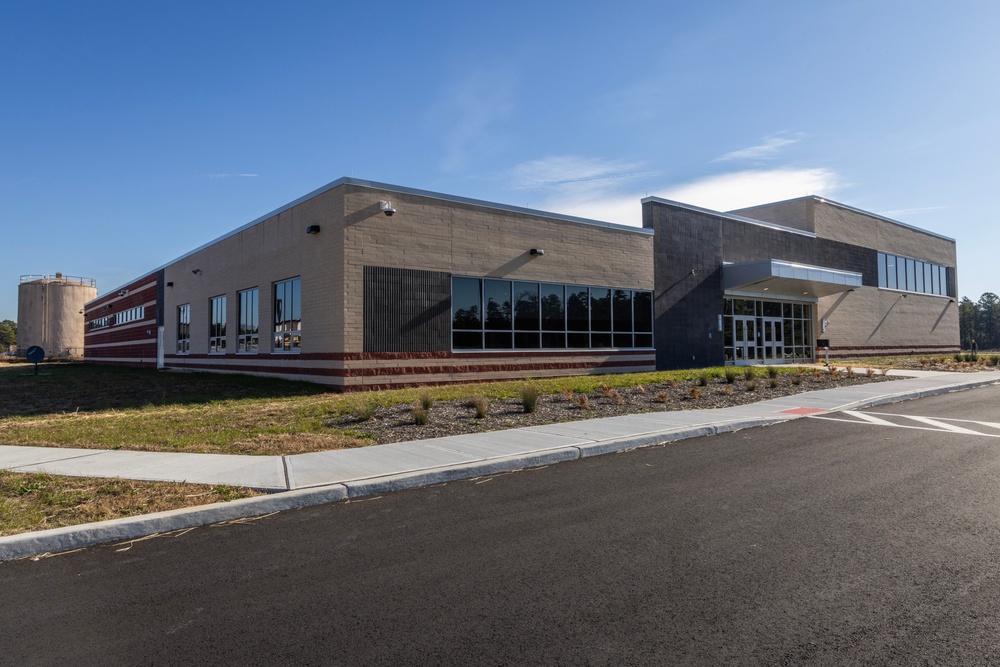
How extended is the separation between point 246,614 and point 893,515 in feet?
17.7

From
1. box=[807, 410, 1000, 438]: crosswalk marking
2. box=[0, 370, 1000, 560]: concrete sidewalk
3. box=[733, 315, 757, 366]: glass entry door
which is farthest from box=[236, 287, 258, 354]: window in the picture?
box=[733, 315, 757, 366]: glass entry door

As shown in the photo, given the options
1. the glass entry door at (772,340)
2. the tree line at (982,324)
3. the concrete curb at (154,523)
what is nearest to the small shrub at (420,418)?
the concrete curb at (154,523)

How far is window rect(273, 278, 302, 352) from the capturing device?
71.6 feet

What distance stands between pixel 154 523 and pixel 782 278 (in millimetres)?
29264

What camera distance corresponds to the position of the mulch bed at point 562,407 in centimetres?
1155

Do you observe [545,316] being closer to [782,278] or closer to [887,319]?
[782,278]

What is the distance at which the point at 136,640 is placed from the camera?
3807mm

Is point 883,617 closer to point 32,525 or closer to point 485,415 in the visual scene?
point 32,525

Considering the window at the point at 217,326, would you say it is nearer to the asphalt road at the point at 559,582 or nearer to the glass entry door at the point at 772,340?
the asphalt road at the point at 559,582

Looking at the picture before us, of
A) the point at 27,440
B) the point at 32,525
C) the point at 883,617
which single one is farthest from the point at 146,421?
the point at 883,617

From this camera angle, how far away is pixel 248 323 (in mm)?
25484

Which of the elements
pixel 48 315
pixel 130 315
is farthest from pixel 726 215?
pixel 48 315

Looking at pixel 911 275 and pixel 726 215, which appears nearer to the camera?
pixel 726 215

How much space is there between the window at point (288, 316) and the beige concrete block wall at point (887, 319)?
28479 millimetres
